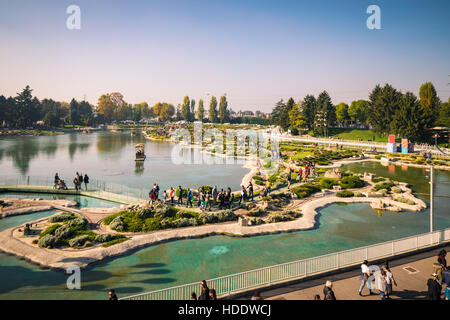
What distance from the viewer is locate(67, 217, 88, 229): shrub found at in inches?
730

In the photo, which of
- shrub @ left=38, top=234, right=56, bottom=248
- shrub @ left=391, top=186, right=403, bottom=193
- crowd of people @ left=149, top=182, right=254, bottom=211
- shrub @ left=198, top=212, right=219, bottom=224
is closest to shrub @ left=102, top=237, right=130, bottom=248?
shrub @ left=38, top=234, right=56, bottom=248

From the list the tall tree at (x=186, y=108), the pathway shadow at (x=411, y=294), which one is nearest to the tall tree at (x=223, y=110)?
the tall tree at (x=186, y=108)

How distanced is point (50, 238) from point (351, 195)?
24.3m

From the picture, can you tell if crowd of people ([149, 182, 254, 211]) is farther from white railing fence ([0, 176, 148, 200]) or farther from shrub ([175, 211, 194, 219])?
white railing fence ([0, 176, 148, 200])

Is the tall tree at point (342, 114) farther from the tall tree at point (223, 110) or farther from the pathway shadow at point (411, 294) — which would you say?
the pathway shadow at point (411, 294)

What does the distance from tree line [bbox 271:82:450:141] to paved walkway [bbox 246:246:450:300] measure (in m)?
50.5

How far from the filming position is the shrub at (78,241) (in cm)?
1609

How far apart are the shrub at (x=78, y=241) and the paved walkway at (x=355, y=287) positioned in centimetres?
1084

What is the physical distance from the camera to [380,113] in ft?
259

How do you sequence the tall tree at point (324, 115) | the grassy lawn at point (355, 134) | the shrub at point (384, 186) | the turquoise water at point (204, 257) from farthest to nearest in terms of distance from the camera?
1. the tall tree at point (324, 115)
2. the grassy lawn at point (355, 134)
3. the shrub at point (384, 186)
4. the turquoise water at point (204, 257)

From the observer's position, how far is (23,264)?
1453 cm

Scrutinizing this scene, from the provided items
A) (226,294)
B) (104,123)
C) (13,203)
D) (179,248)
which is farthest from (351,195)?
(104,123)

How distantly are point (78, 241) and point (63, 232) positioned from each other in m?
1.40
